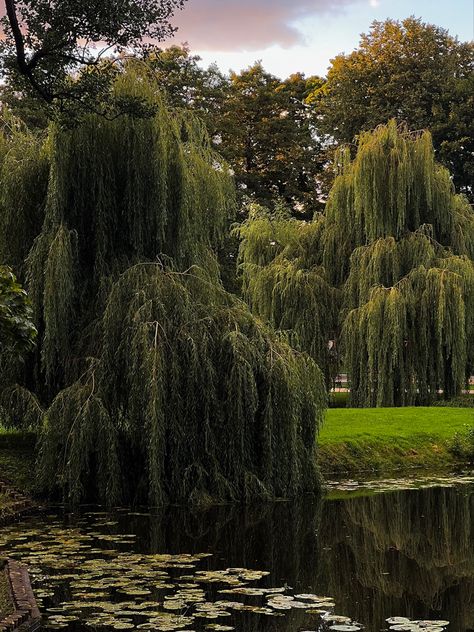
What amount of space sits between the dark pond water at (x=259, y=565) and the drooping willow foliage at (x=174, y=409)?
1.60 ft

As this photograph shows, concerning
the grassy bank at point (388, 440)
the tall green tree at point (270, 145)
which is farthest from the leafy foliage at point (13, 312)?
the tall green tree at point (270, 145)

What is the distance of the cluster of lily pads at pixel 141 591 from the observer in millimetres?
6957

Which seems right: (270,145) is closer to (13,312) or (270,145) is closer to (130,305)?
(130,305)

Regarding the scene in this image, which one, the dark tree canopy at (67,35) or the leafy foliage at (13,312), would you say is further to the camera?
the dark tree canopy at (67,35)

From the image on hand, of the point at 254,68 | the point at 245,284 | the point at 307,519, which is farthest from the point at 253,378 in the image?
the point at 254,68

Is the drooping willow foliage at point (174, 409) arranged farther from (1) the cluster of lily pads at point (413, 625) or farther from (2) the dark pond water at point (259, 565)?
(1) the cluster of lily pads at point (413, 625)

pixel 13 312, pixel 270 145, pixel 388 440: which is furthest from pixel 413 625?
pixel 270 145

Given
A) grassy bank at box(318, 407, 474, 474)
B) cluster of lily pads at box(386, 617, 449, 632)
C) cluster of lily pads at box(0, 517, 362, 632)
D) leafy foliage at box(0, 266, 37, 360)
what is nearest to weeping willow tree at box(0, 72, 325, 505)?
cluster of lily pads at box(0, 517, 362, 632)

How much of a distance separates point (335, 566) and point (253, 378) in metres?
3.78

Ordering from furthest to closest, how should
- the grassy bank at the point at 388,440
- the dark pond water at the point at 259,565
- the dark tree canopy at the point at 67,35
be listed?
the grassy bank at the point at 388,440 < the dark tree canopy at the point at 67,35 < the dark pond water at the point at 259,565

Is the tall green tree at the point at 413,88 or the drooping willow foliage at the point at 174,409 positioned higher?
the tall green tree at the point at 413,88

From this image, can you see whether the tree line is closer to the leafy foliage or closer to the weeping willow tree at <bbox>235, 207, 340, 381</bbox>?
the leafy foliage

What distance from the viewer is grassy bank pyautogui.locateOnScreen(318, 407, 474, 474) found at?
55.0 feet

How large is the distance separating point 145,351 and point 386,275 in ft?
36.8
